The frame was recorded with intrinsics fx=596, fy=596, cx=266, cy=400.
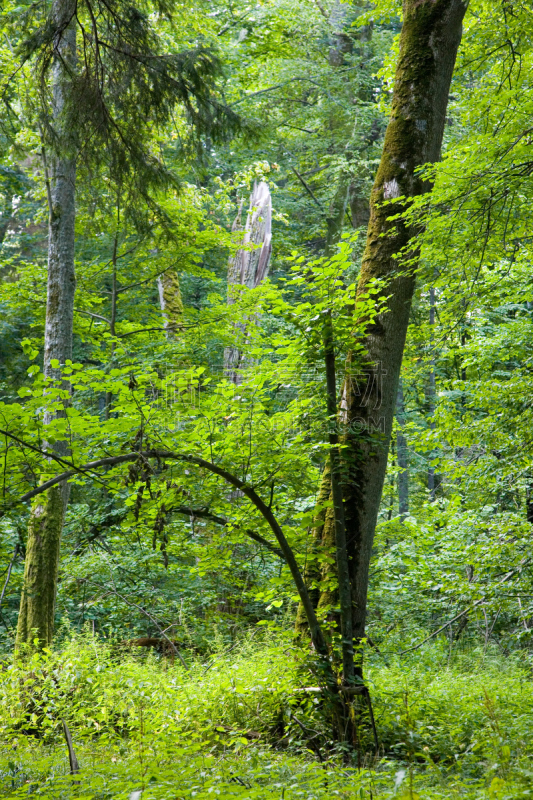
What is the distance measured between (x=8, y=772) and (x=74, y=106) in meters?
5.15

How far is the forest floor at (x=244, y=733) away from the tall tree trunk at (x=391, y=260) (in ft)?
2.72

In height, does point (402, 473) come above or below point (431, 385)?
below

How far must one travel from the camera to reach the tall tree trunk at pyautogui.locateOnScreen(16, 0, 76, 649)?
18.5 ft

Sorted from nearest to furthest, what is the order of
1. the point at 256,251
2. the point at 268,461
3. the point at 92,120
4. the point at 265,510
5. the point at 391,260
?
the point at 265,510 < the point at 268,461 < the point at 391,260 < the point at 92,120 < the point at 256,251

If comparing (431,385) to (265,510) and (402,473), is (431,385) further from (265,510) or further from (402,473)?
(265,510)

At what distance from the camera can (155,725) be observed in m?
4.42

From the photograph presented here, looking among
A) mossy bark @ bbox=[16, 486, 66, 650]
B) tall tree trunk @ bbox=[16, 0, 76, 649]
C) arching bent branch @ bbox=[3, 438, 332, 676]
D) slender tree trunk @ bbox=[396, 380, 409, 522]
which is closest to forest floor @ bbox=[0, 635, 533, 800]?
arching bent branch @ bbox=[3, 438, 332, 676]

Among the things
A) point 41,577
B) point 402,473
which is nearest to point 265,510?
point 41,577

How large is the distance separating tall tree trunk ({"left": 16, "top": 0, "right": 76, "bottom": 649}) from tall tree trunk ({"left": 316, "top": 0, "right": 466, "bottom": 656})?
2.77 metres

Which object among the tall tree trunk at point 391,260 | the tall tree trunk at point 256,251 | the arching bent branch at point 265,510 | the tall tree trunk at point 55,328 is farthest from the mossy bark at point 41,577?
the tall tree trunk at point 256,251

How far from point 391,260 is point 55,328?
3.66 meters

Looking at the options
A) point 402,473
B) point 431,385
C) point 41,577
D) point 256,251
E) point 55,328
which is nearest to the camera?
point 41,577

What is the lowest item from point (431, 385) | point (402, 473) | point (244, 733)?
point (244, 733)

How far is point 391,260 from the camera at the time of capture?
4.47m
